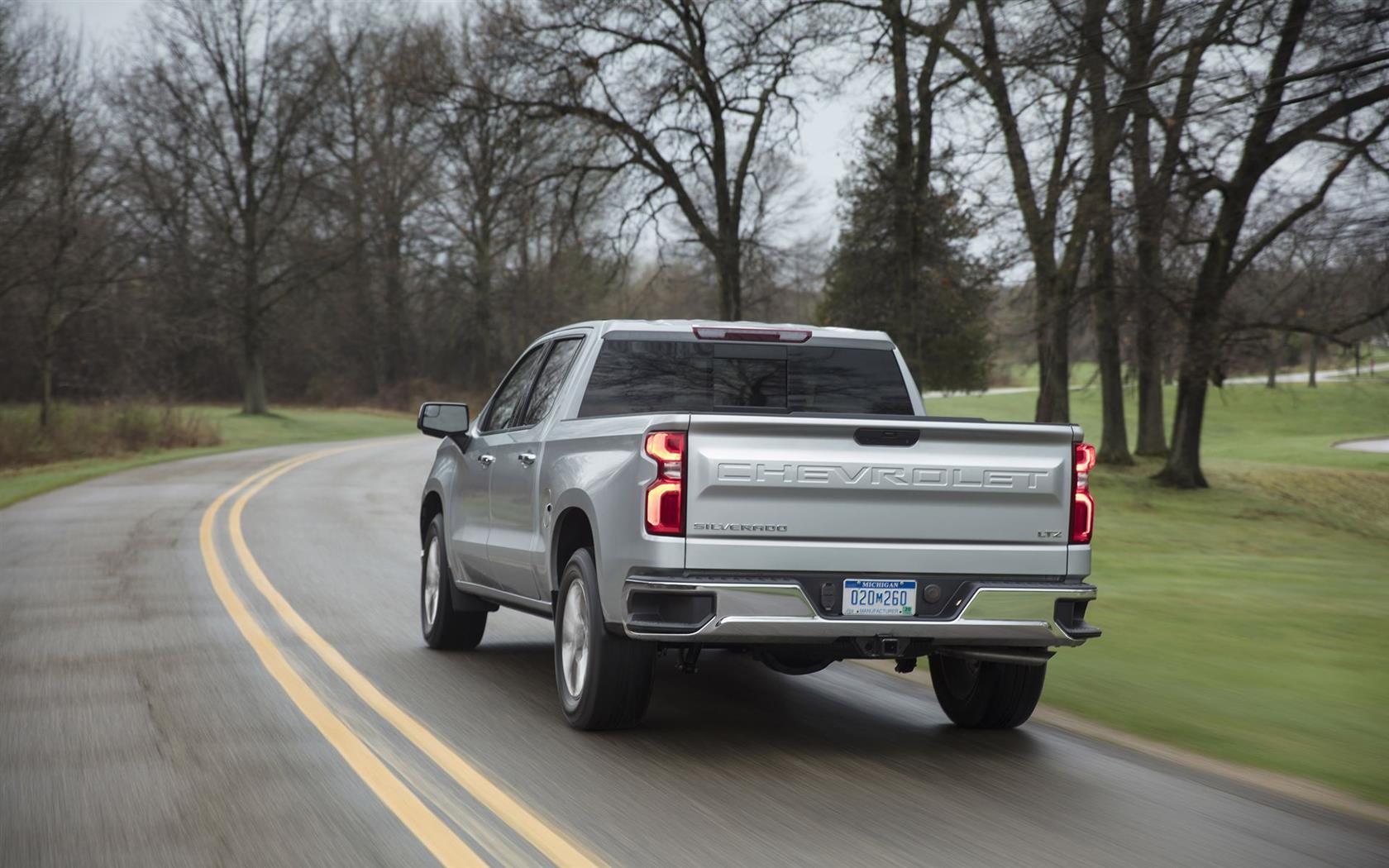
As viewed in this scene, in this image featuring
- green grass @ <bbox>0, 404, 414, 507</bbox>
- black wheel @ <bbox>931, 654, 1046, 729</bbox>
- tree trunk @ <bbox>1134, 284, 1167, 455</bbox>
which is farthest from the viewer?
tree trunk @ <bbox>1134, 284, 1167, 455</bbox>

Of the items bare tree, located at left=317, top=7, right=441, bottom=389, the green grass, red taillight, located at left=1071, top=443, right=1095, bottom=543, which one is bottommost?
the green grass

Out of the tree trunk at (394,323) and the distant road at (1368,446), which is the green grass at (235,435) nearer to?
the tree trunk at (394,323)

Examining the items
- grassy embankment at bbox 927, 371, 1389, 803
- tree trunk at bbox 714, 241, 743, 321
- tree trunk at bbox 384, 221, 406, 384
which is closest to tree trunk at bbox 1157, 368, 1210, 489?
grassy embankment at bbox 927, 371, 1389, 803

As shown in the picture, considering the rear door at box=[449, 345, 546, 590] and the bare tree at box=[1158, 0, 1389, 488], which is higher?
the bare tree at box=[1158, 0, 1389, 488]

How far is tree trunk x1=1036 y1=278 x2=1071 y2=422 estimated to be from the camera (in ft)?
90.0

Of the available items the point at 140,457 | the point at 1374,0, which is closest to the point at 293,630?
the point at 1374,0

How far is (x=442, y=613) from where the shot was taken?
957 centimetres

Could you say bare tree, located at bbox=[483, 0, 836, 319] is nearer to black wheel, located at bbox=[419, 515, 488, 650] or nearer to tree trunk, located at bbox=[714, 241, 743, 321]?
tree trunk, located at bbox=[714, 241, 743, 321]

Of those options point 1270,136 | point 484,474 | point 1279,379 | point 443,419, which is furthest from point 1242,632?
point 1279,379

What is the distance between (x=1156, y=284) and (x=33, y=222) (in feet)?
81.2

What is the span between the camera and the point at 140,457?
34875 mm

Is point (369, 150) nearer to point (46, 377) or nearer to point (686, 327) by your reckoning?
point (46, 377)

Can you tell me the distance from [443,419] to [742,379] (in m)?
2.25

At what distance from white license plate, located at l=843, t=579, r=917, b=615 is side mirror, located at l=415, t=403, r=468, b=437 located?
12.3ft
